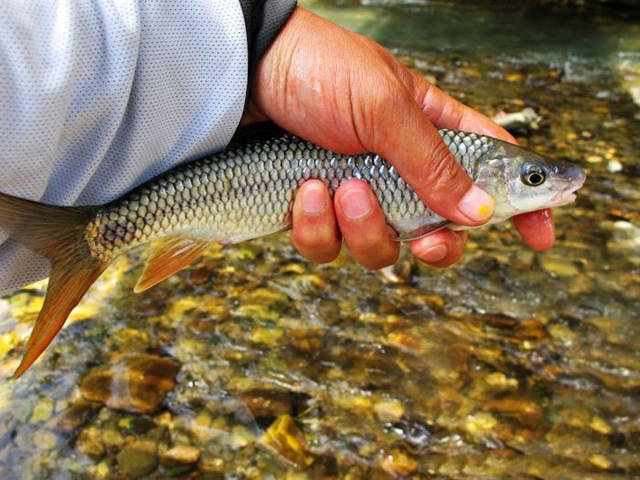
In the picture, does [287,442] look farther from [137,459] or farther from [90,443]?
[90,443]

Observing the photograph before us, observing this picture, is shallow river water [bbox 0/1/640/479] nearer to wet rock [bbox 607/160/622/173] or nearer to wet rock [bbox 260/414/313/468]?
wet rock [bbox 260/414/313/468]

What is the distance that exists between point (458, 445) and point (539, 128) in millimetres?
5193

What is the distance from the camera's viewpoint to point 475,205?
3139 millimetres

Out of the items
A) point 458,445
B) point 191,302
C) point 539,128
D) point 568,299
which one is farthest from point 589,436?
point 539,128

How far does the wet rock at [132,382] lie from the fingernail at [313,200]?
173cm

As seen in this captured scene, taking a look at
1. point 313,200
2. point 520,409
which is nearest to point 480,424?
point 520,409

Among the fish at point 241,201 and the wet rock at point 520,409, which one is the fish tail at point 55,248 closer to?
the fish at point 241,201

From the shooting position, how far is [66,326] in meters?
4.66

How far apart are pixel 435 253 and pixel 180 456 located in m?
1.84

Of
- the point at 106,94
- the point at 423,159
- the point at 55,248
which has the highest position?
the point at 106,94

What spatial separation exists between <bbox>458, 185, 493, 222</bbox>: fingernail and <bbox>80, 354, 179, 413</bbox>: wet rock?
7.23 ft

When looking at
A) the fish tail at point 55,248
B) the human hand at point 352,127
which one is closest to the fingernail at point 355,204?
the human hand at point 352,127

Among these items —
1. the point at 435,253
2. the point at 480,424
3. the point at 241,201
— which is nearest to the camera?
the point at 241,201

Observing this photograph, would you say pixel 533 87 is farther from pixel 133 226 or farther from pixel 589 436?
pixel 133 226
